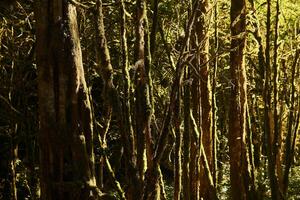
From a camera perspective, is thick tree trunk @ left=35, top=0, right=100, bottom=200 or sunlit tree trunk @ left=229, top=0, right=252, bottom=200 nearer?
thick tree trunk @ left=35, top=0, right=100, bottom=200

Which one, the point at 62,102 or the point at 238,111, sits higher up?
the point at 238,111

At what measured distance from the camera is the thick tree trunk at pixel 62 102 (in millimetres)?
3486

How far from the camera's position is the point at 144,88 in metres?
4.11

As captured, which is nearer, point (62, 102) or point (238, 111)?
point (62, 102)

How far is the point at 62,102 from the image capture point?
3525mm

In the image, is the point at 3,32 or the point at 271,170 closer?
the point at 271,170

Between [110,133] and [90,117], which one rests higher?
[110,133]

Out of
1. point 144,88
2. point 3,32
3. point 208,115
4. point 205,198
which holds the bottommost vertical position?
point 205,198

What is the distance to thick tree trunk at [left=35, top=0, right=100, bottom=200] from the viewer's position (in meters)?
3.49

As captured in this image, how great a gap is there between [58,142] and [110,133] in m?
11.5

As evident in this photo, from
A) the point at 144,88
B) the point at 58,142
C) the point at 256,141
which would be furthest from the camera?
the point at 256,141

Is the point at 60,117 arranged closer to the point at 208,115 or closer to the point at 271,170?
the point at 271,170

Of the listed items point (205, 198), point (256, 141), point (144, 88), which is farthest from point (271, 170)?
point (256, 141)

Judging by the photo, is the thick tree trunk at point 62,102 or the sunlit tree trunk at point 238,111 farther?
the sunlit tree trunk at point 238,111
